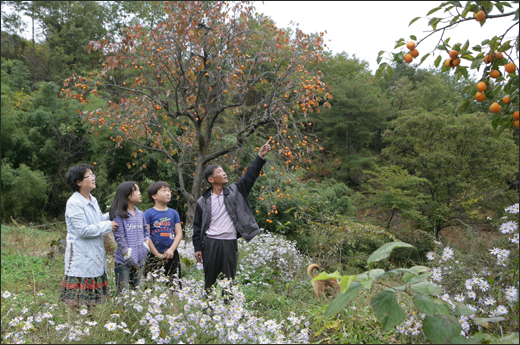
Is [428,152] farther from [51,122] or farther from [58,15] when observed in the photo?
[58,15]

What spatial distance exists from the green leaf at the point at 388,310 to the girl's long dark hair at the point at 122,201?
6.93ft

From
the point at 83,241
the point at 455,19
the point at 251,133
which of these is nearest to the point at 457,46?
the point at 455,19

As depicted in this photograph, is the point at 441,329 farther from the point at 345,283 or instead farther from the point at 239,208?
the point at 239,208

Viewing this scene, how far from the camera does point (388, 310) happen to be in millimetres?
1346

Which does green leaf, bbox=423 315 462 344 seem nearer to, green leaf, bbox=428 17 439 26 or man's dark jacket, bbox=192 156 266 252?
green leaf, bbox=428 17 439 26

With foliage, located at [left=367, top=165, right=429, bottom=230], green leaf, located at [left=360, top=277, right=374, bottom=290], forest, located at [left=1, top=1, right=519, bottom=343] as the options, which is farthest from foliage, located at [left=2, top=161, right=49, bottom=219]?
green leaf, located at [left=360, top=277, right=374, bottom=290]

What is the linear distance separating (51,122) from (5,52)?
665 centimetres

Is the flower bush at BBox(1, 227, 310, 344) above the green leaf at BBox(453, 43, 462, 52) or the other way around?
the other way around

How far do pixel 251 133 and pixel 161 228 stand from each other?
2.74 m

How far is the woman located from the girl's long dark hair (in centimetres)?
17

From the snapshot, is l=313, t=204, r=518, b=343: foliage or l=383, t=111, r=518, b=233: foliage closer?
l=313, t=204, r=518, b=343: foliage

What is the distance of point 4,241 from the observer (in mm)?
6379

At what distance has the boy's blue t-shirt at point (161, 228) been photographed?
10.2 ft

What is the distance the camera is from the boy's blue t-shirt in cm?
310
